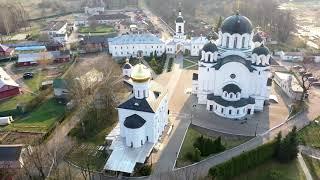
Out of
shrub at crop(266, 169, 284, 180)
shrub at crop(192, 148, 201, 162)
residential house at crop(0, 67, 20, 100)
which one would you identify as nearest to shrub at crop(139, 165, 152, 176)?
shrub at crop(192, 148, 201, 162)

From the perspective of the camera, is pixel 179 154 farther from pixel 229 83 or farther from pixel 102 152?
pixel 229 83

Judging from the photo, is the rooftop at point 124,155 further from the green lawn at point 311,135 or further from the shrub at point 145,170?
the green lawn at point 311,135

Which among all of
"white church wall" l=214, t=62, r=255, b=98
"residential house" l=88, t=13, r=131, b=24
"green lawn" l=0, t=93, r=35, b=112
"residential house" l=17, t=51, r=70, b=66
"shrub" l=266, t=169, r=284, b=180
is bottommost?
"shrub" l=266, t=169, r=284, b=180

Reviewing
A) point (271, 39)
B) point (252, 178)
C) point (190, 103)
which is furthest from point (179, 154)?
point (271, 39)

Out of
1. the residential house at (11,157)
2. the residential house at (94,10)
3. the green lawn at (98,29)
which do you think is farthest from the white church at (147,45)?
the residential house at (94,10)

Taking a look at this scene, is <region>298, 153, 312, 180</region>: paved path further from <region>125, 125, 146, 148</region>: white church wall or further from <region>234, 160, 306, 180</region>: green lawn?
<region>125, 125, 146, 148</region>: white church wall

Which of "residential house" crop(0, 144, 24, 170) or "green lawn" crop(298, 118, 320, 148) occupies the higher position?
"residential house" crop(0, 144, 24, 170)
